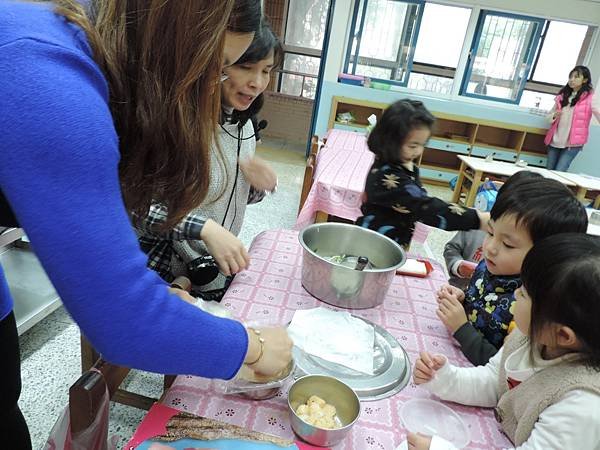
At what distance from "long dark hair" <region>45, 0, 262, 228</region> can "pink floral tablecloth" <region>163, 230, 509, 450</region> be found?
0.35 metres

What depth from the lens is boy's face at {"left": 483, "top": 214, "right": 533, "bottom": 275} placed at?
98cm

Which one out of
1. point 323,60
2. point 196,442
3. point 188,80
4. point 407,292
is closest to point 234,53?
point 188,80

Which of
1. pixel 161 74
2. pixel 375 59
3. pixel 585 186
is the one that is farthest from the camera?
pixel 375 59

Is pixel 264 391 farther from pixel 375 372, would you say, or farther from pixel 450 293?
pixel 450 293

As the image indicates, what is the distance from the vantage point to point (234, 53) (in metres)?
0.61

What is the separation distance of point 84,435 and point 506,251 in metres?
0.93

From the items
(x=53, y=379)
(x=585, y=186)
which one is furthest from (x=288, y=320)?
(x=585, y=186)

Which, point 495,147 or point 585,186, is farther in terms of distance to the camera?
point 495,147

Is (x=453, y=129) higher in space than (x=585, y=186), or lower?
higher

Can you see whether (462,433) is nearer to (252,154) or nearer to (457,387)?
(457,387)

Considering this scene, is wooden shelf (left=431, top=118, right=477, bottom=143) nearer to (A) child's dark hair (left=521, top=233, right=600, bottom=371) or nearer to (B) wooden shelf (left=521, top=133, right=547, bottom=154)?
(B) wooden shelf (left=521, top=133, right=547, bottom=154)

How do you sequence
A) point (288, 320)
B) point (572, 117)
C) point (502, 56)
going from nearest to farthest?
point (288, 320) < point (572, 117) < point (502, 56)

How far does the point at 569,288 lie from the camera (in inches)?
24.5

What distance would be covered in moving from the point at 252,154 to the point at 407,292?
64 cm
